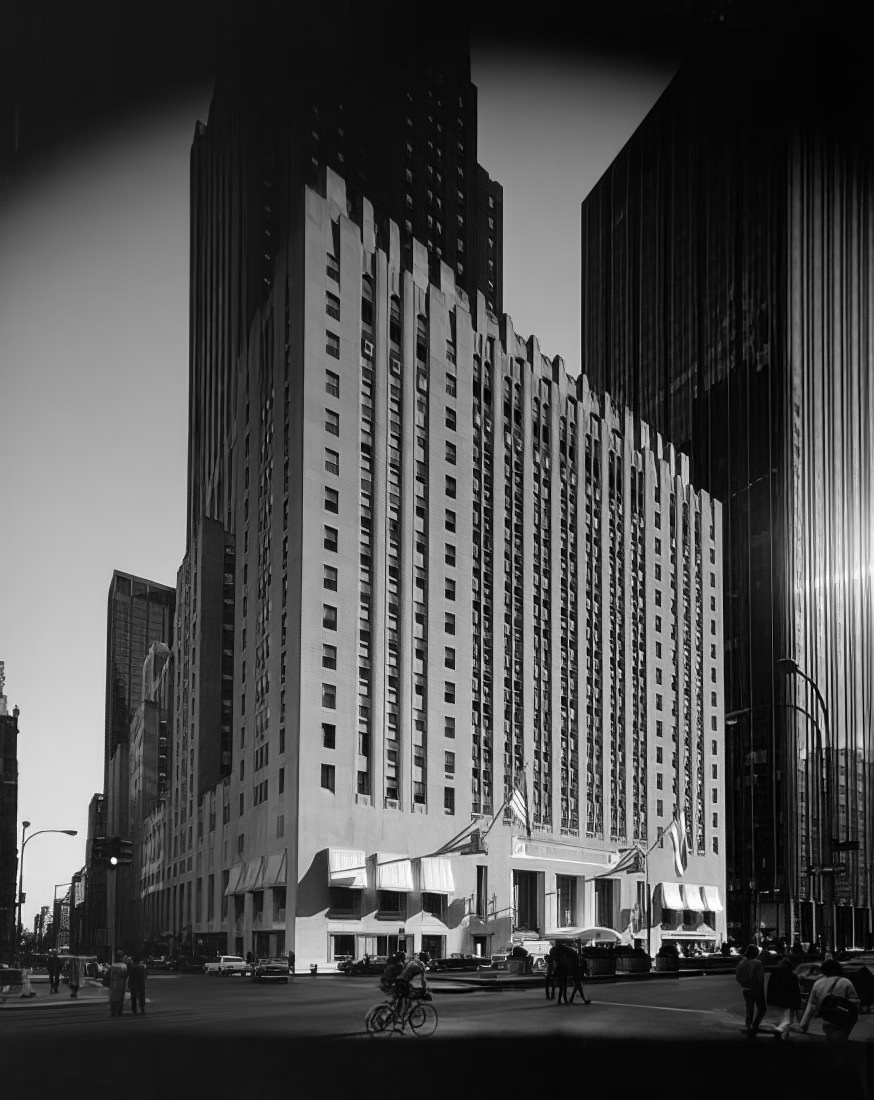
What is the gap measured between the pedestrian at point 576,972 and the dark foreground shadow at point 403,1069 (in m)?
2.34

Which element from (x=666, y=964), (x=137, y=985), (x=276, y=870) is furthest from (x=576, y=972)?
(x=276, y=870)

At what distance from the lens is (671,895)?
945 inches

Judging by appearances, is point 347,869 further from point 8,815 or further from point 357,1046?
point 357,1046

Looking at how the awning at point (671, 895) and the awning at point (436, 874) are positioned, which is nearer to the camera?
the awning at point (436, 874)

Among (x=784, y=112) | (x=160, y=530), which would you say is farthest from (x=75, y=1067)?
(x=784, y=112)

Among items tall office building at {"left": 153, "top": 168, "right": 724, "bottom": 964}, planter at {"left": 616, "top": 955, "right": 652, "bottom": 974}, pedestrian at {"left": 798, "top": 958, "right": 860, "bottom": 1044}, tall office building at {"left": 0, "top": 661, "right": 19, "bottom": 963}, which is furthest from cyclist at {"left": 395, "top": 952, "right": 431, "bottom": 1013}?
planter at {"left": 616, "top": 955, "right": 652, "bottom": 974}

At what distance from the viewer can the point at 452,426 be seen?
29.4 metres

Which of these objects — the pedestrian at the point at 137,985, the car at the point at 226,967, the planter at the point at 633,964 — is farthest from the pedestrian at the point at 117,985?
the planter at the point at 633,964

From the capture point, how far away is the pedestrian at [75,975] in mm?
13125

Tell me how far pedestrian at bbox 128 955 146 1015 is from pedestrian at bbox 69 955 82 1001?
23.7 inches

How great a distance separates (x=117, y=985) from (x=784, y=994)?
8.69 meters

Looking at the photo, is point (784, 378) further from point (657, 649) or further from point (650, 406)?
point (657, 649)

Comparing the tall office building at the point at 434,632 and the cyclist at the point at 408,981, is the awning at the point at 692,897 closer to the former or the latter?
the tall office building at the point at 434,632

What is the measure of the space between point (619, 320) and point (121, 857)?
45.0 ft
